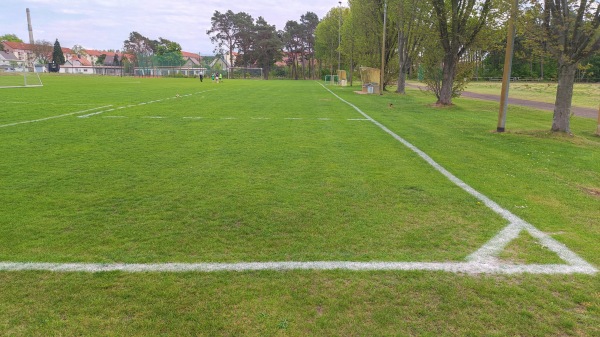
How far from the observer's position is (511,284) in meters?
3.27

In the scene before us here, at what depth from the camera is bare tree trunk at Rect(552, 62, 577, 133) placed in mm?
10430

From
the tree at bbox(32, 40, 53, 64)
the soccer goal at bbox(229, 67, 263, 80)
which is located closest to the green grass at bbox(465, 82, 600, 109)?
the soccer goal at bbox(229, 67, 263, 80)

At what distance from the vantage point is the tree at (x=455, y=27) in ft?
60.4

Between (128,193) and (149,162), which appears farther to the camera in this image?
(149,162)

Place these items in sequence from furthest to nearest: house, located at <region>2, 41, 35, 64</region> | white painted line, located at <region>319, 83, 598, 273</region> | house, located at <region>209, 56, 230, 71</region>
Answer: house, located at <region>2, 41, 35, 64</region> < house, located at <region>209, 56, 230, 71</region> < white painted line, located at <region>319, 83, 598, 273</region>

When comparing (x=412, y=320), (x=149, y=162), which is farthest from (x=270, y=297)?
(x=149, y=162)

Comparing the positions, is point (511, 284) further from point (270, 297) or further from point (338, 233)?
point (270, 297)

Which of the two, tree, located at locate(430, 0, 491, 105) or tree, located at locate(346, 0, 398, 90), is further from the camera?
tree, located at locate(346, 0, 398, 90)

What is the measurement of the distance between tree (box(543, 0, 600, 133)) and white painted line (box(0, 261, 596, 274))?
28.5 ft

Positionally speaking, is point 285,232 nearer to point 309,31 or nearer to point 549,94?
point 549,94

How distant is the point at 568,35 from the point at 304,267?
10.4m

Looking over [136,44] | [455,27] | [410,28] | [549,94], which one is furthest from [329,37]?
[136,44]

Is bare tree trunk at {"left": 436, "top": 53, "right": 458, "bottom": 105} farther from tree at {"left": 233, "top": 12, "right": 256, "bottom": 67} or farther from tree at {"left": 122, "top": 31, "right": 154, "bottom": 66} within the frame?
tree at {"left": 122, "top": 31, "right": 154, "bottom": 66}

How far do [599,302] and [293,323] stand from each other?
229 cm
